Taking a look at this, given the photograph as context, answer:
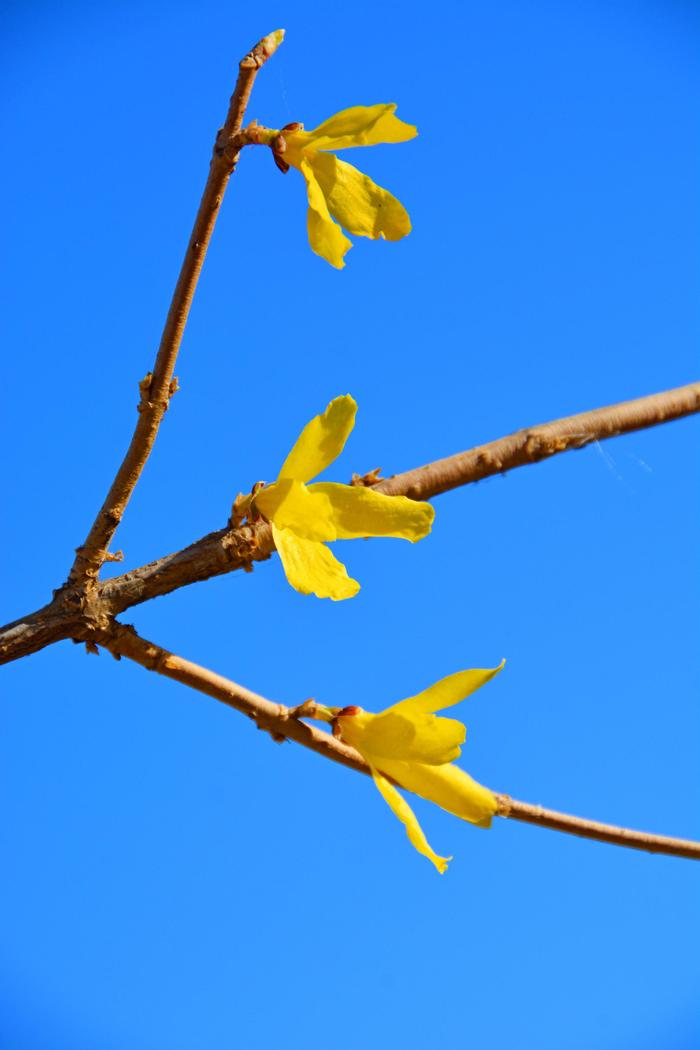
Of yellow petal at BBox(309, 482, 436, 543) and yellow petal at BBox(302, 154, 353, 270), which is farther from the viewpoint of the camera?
yellow petal at BBox(302, 154, 353, 270)

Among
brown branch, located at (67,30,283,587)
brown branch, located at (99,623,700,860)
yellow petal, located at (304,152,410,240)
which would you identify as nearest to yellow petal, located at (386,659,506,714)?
→ brown branch, located at (99,623,700,860)

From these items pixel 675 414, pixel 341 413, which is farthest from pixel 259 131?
pixel 675 414

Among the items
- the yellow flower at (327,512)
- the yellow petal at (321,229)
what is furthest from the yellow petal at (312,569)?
the yellow petal at (321,229)

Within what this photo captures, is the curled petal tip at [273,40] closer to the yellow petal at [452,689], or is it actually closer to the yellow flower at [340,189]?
the yellow flower at [340,189]

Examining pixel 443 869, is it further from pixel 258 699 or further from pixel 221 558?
pixel 221 558

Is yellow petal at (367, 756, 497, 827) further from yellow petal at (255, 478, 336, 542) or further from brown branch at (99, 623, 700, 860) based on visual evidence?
yellow petal at (255, 478, 336, 542)

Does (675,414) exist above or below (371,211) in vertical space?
below
